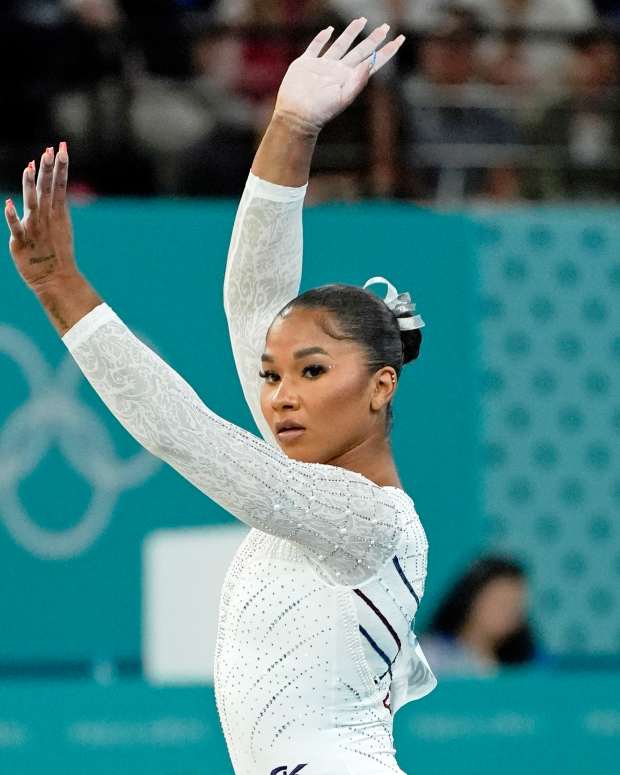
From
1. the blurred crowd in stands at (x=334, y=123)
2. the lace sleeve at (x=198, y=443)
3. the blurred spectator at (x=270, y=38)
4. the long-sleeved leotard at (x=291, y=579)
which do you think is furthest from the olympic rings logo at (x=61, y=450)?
the lace sleeve at (x=198, y=443)

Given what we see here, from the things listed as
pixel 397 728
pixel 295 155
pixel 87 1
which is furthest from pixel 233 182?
pixel 295 155

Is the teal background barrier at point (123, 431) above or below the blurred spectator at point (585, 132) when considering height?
below

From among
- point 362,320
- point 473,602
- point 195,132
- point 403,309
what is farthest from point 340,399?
point 195,132

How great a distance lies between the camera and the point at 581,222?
217 inches

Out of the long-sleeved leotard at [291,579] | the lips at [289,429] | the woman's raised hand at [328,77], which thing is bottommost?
the long-sleeved leotard at [291,579]

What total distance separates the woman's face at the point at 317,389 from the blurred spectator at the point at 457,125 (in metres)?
3.47

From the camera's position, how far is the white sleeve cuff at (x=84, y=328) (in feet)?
7.09

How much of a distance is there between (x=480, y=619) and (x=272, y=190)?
2.64m

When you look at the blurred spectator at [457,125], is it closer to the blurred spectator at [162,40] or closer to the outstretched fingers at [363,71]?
the blurred spectator at [162,40]

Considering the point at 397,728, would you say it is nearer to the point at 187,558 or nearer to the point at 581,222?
the point at 187,558

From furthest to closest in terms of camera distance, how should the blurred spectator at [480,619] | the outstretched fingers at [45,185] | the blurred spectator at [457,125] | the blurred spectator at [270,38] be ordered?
the blurred spectator at [457,125] < the blurred spectator at [270,38] < the blurred spectator at [480,619] < the outstretched fingers at [45,185]

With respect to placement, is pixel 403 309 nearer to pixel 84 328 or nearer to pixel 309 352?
pixel 309 352

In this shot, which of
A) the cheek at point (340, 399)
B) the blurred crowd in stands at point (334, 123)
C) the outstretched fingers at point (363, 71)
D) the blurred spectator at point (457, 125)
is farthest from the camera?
the blurred spectator at point (457, 125)

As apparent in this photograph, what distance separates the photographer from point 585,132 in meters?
6.14
